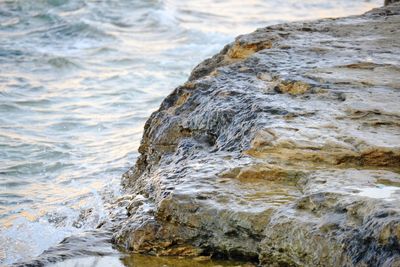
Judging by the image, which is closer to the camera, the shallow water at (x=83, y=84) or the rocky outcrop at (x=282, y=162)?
the rocky outcrop at (x=282, y=162)

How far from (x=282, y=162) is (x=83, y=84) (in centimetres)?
724

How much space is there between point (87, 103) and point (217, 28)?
20.3 ft

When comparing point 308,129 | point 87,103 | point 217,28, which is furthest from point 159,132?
point 217,28

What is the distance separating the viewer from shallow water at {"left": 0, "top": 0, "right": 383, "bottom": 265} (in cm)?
555

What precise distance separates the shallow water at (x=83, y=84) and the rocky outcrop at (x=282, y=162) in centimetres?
79

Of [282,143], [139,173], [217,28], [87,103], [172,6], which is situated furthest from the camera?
[172,6]

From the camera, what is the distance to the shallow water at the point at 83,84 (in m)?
5.55

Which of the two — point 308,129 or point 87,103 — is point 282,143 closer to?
point 308,129

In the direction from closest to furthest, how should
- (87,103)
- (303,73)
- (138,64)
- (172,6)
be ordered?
(303,73)
(87,103)
(138,64)
(172,6)

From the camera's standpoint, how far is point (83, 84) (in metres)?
10.3

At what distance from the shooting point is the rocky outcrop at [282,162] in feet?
9.16

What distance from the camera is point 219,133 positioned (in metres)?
4.06

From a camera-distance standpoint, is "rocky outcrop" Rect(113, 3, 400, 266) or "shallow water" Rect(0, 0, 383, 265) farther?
"shallow water" Rect(0, 0, 383, 265)

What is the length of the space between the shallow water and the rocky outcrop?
2.58 feet
